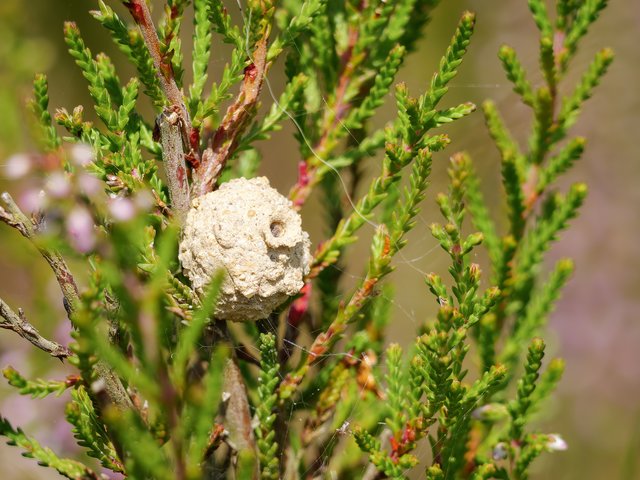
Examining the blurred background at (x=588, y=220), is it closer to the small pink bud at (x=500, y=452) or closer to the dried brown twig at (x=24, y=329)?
the small pink bud at (x=500, y=452)

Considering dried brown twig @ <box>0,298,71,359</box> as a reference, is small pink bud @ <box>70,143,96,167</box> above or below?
above

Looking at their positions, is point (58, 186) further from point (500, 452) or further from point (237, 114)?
point (500, 452)

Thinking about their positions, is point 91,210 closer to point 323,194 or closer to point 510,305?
point 323,194

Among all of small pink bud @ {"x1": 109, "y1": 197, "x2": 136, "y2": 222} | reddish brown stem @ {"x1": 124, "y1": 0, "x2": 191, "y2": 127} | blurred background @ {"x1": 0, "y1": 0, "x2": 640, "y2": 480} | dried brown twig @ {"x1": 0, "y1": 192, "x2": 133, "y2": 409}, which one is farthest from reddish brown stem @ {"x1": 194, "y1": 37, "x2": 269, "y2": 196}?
blurred background @ {"x1": 0, "y1": 0, "x2": 640, "y2": 480}

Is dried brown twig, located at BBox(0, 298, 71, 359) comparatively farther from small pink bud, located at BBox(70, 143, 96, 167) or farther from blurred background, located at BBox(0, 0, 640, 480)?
blurred background, located at BBox(0, 0, 640, 480)

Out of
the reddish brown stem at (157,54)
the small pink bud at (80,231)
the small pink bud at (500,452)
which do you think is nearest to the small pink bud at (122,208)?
the small pink bud at (80,231)

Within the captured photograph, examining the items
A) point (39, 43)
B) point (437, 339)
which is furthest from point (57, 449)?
point (437, 339)
